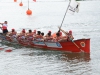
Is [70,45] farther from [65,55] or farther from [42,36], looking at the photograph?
[42,36]

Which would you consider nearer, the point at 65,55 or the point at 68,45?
the point at 68,45

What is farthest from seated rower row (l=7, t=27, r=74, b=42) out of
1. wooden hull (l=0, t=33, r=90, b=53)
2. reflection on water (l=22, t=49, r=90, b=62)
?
reflection on water (l=22, t=49, r=90, b=62)

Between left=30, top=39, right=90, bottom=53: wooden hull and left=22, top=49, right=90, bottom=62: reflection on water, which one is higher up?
left=30, top=39, right=90, bottom=53: wooden hull

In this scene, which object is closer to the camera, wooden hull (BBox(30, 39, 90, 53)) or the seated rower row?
wooden hull (BBox(30, 39, 90, 53))

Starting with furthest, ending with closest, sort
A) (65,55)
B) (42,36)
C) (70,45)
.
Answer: (42,36) → (65,55) → (70,45)

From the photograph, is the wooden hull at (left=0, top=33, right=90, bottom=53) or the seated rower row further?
the seated rower row

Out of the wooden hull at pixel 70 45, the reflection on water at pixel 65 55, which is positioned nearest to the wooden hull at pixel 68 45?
the wooden hull at pixel 70 45

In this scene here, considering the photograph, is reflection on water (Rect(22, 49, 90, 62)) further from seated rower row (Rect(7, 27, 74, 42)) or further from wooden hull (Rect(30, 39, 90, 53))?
seated rower row (Rect(7, 27, 74, 42))

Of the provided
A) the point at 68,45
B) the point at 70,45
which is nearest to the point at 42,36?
the point at 68,45

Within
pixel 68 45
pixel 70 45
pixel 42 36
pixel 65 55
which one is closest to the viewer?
pixel 70 45

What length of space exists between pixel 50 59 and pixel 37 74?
3.36 metres

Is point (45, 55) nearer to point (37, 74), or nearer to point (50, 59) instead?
point (50, 59)

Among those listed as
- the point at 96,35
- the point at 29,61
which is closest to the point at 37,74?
the point at 29,61

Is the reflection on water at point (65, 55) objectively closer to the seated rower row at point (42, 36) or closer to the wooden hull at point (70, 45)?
the wooden hull at point (70, 45)
